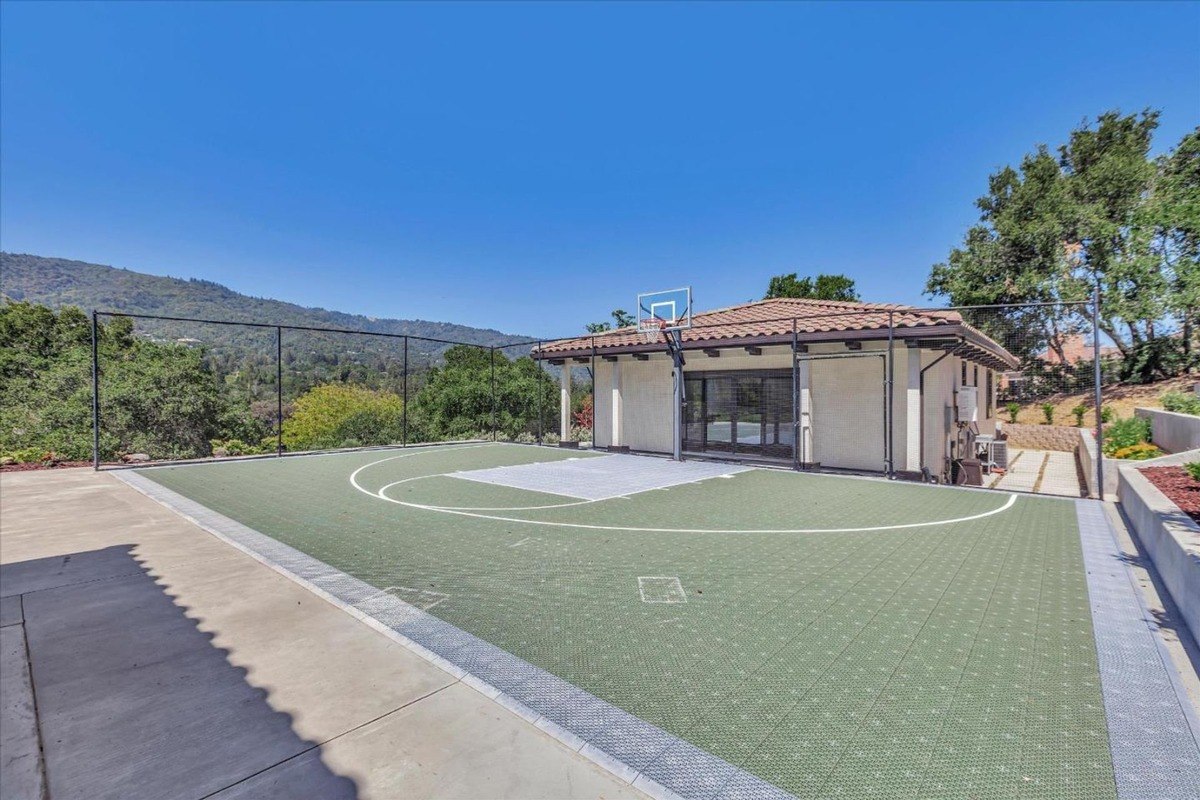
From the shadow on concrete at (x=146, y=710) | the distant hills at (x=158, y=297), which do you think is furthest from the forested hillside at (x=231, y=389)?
the distant hills at (x=158, y=297)

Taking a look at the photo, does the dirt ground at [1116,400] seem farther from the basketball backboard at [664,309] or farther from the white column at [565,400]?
the white column at [565,400]

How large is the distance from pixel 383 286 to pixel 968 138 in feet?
142

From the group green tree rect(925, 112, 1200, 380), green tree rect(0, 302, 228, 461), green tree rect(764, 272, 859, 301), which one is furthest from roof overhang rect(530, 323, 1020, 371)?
green tree rect(764, 272, 859, 301)

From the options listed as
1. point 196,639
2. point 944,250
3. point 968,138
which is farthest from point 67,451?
point 968,138

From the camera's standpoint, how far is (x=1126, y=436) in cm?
1164

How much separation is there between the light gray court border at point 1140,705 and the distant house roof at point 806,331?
581 cm

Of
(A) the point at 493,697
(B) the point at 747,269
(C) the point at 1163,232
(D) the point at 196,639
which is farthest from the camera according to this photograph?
(B) the point at 747,269

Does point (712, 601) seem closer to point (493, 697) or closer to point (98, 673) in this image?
point (493, 697)

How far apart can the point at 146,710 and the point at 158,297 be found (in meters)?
73.4

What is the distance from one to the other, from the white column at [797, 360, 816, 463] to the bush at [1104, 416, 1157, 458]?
5781 mm

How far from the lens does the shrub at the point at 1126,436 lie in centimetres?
1086

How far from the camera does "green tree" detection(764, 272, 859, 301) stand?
3397cm

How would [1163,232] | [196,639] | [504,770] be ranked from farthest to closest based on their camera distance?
[1163,232] → [196,639] → [504,770]

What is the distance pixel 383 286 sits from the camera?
154 feet
